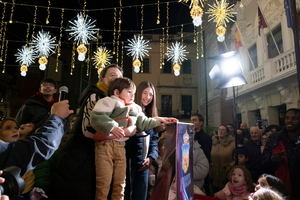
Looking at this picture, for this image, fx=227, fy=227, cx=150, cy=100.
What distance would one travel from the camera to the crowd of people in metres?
1.21

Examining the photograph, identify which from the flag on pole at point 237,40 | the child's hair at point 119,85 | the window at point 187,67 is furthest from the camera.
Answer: the window at point 187,67

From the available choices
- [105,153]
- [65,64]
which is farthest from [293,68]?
[65,64]

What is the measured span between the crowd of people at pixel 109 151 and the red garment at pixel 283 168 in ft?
0.03

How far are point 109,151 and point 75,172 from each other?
1.02 ft

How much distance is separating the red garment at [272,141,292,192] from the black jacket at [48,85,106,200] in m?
2.09

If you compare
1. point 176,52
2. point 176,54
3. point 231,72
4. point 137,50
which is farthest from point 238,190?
point 176,54

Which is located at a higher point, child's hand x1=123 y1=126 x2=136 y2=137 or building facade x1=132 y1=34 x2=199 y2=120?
building facade x1=132 y1=34 x2=199 y2=120

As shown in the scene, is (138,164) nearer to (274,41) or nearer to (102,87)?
(102,87)

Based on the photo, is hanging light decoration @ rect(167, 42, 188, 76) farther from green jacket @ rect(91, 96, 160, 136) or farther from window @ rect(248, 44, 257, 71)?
green jacket @ rect(91, 96, 160, 136)

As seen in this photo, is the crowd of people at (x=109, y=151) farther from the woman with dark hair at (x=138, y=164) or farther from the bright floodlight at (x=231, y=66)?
the bright floodlight at (x=231, y=66)

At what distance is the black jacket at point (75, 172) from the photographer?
1.71 meters

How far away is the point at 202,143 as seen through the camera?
3.64 m

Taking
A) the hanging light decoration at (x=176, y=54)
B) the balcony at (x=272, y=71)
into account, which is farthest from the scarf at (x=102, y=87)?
the hanging light decoration at (x=176, y=54)

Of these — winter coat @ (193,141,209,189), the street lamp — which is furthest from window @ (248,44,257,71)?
winter coat @ (193,141,209,189)
